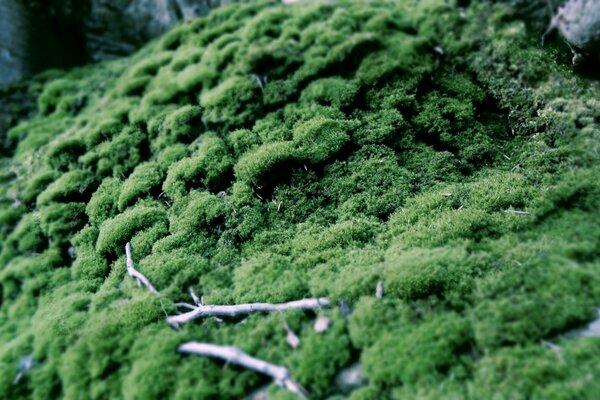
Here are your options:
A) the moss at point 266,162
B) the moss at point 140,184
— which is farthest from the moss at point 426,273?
the moss at point 140,184

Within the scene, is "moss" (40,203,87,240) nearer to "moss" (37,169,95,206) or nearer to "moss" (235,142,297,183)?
"moss" (37,169,95,206)

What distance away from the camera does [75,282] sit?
6422 millimetres

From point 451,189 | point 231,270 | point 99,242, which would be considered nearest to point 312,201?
point 231,270

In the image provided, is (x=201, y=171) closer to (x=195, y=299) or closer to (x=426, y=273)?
(x=195, y=299)

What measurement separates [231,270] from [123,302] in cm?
144

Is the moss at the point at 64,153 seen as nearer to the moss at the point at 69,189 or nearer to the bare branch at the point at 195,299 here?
→ the moss at the point at 69,189

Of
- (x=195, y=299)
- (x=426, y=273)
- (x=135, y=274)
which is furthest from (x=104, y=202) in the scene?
(x=426, y=273)

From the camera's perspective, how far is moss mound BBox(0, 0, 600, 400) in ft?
13.8

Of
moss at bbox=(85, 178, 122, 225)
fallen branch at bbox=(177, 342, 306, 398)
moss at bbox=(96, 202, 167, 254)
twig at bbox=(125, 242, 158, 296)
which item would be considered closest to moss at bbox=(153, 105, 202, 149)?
moss at bbox=(85, 178, 122, 225)

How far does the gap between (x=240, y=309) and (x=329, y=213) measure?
1890 millimetres

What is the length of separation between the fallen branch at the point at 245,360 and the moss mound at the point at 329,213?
8 centimetres

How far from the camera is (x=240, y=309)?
5027mm

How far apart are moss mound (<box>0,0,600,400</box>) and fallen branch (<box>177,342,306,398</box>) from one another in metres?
0.08

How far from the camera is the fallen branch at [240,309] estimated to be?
4.80m
